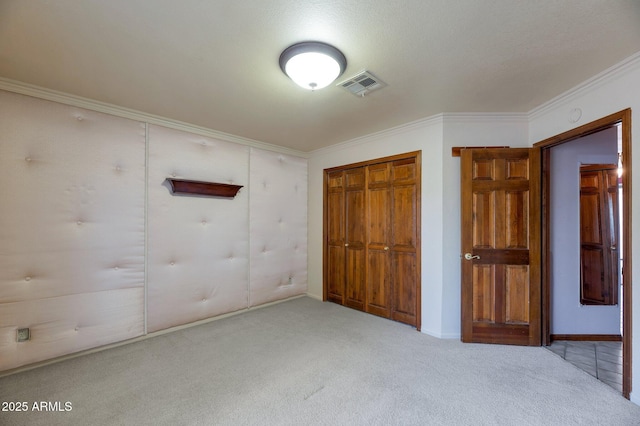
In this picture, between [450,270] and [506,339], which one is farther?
[450,270]

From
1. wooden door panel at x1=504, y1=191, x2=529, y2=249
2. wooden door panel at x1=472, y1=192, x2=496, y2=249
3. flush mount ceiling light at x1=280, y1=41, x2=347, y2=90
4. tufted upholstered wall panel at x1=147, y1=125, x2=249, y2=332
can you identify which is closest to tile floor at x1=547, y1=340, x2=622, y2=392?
wooden door panel at x1=504, y1=191, x2=529, y2=249

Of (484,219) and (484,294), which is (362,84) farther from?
(484,294)

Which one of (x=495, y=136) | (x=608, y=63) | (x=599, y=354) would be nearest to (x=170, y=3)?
(x=608, y=63)

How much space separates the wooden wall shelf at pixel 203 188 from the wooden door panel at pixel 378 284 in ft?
6.99

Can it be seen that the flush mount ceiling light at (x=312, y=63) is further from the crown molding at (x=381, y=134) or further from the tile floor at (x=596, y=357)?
the tile floor at (x=596, y=357)

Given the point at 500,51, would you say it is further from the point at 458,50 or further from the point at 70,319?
the point at 70,319

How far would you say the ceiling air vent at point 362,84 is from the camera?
87.3 inches

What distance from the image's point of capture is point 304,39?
69.9 inches

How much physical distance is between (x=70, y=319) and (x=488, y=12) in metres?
4.12

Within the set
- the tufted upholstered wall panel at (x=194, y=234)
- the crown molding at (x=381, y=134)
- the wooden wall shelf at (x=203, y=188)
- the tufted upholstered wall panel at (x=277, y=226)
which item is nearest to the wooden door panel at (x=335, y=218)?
the tufted upholstered wall panel at (x=277, y=226)

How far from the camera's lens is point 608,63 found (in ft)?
6.75

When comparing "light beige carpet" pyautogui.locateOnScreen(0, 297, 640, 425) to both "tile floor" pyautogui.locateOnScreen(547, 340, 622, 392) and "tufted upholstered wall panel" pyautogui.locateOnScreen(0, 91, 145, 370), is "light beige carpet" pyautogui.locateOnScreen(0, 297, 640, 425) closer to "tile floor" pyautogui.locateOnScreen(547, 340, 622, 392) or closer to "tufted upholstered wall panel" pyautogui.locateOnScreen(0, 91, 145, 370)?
"tile floor" pyautogui.locateOnScreen(547, 340, 622, 392)

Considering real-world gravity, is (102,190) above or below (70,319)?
above

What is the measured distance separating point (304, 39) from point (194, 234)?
8.63ft
